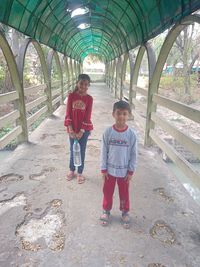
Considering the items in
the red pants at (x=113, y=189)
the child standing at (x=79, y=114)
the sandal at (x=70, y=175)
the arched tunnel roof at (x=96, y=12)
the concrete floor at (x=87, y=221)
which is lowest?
the concrete floor at (x=87, y=221)

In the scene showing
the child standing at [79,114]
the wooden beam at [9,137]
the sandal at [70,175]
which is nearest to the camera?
the child standing at [79,114]

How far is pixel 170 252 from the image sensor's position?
2.21m

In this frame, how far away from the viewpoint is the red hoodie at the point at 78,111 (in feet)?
10.5

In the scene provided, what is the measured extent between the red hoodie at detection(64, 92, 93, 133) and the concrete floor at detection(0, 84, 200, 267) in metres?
0.77

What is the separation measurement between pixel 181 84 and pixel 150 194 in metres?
18.6

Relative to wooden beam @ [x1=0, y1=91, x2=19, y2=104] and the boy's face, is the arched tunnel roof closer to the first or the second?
wooden beam @ [x1=0, y1=91, x2=19, y2=104]

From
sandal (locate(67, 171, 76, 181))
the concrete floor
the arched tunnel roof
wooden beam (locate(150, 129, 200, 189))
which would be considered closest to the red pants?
the concrete floor

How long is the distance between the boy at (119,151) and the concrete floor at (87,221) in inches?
9.9

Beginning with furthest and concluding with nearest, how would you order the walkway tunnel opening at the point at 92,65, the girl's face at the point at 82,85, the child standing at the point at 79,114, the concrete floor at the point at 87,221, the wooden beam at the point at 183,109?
the walkway tunnel opening at the point at 92,65 → the child standing at the point at 79,114 → the girl's face at the point at 82,85 → the wooden beam at the point at 183,109 → the concrete floor at the point at 87,221

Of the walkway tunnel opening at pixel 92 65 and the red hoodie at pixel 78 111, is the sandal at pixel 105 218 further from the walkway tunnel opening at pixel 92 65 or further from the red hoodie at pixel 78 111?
the walkway tunnel opening at pixel 92 65

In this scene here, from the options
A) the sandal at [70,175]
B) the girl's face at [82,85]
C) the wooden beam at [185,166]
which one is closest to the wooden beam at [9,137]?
the sandal at [70,175]

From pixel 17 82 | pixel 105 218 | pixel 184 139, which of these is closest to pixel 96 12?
pixel 17 82

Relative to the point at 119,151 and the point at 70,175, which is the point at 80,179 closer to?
the point at 70,175

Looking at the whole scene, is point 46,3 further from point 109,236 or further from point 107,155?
point 109,236
